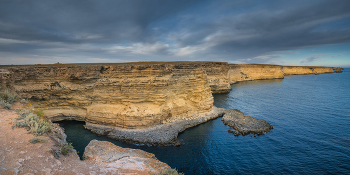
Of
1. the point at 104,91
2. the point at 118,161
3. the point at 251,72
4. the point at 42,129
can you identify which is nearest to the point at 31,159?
the point at 42,129

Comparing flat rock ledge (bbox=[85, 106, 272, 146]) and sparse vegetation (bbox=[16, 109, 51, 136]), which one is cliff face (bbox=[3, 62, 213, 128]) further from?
sparse vegetation (bbox=[16, 109, 51, 136])

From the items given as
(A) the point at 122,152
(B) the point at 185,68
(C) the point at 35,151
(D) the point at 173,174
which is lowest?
(A) the point at 122,152

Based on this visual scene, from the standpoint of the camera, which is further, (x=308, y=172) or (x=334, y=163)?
(x=334, y=163)

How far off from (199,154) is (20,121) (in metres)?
13.4

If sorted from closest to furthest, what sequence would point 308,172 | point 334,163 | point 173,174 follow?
point 173,174, point 308,172, point 334,163

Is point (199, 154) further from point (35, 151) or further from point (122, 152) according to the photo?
point (35, 151)

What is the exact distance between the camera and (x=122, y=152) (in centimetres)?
1258

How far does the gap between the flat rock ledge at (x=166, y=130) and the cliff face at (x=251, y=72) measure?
47241 millimetres

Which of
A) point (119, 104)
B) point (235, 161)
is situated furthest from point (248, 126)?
point (119, 104)

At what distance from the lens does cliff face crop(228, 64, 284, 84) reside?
70.2m

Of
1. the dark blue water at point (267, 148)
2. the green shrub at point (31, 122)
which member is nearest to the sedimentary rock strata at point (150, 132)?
the dark blue water at point (267, 148)

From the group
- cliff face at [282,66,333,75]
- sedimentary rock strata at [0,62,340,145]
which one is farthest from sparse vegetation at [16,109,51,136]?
cliff face at [282,66,333,75]

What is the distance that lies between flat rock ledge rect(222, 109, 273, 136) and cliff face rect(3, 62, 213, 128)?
7918 mm

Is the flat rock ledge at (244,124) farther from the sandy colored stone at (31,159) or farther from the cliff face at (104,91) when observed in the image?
the sandy colored stone at (31,159)
